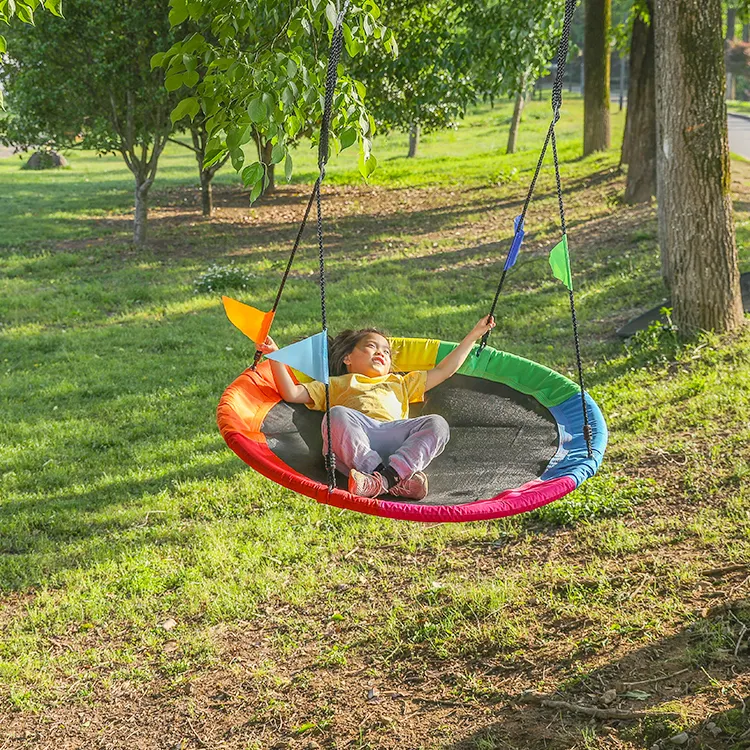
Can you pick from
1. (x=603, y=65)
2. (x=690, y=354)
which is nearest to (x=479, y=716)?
(x=690, y=354)

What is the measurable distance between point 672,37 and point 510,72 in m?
4.63

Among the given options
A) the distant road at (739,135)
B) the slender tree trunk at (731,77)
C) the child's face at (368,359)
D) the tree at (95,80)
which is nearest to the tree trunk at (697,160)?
the child's face at (368,359)

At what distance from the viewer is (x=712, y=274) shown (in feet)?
18.8

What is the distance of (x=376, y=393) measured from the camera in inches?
155

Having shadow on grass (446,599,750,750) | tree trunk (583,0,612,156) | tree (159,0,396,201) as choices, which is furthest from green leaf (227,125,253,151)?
tree trunk (583,0,612,156)

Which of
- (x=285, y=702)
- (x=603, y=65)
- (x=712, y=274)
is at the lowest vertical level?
(x=285, y=702)

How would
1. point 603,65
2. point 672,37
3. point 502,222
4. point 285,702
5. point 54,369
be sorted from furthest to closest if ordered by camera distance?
1. point 603,65
2. point 502,222
3. point 54,369
4. point 672,37
5. point 285,702

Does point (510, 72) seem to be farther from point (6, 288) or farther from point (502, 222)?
point (6, 288)

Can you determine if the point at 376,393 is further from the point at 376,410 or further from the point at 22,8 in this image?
the point at 22,8

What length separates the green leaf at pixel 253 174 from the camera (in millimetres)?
2830

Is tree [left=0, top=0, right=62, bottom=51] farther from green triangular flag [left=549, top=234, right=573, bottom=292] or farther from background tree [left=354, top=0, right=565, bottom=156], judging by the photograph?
background tree [left=354, top=0, right=565, bottom=156]

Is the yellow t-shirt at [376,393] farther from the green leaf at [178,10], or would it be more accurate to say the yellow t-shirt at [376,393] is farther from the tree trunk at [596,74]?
the tree trunk at [596,74]

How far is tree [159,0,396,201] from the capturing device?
9.51 ft

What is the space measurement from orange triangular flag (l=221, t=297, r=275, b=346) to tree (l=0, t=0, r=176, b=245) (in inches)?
306
